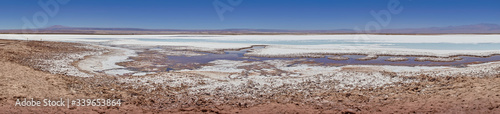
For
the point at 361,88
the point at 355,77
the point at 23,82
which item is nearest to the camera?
the point at 23,82

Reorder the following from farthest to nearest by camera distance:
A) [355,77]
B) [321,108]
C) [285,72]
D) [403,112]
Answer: [285,72]
[355,77]
[321,108]
[403,112]

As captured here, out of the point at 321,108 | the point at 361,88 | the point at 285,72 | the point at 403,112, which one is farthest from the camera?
the point at 285,72

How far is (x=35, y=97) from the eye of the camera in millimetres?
6586

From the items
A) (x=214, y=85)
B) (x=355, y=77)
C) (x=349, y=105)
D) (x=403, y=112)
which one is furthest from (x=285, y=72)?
(x=403, y=112)

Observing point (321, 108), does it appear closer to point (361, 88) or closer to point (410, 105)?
point (410, 105)

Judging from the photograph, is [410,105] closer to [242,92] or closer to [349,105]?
[349,105]

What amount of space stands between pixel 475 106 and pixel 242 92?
450 cm

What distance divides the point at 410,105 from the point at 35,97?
714 centimetres

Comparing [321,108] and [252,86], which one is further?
[252,86]

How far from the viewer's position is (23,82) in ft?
24.9

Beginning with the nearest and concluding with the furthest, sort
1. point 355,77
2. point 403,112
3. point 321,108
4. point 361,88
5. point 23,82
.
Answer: point 403,112 < point 321,108 < point 23,82 < point 361,88 < point 355,77

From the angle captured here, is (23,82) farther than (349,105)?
Yes

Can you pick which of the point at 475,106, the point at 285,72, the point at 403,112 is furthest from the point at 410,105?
the point at 285,72

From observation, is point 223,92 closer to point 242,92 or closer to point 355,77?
point 242,92
